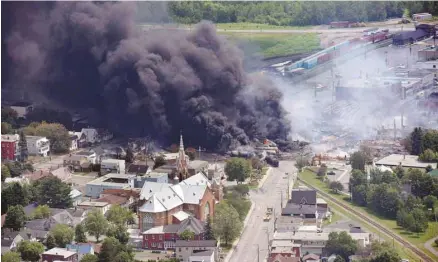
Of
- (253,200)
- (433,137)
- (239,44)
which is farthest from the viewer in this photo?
(239,44)

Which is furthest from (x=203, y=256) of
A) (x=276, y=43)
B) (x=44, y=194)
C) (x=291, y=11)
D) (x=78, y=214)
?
(x=291, y=11)

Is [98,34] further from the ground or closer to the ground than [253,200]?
further from the ground

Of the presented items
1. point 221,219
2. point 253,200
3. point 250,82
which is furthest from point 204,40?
point 221,219

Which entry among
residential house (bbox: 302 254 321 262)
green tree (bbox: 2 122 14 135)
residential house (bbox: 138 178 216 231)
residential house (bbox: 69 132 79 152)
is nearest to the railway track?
residential house (bbox: 302 254 321 262)

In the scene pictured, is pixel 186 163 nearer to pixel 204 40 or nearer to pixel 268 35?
pixel 204 40

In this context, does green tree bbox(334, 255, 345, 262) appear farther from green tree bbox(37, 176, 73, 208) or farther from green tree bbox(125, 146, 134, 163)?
green tree bbox(125, 146, 134, 163)

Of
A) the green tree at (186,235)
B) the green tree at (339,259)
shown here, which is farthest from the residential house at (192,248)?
the green tree at (339,259)
